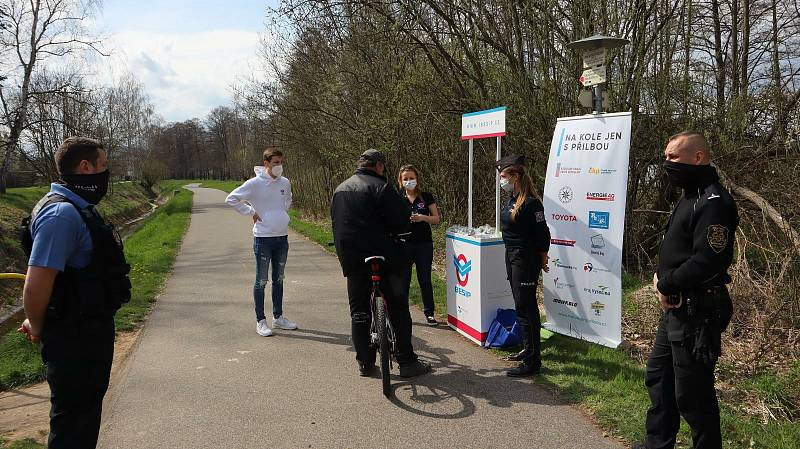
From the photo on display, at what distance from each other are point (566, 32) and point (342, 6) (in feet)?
16.1

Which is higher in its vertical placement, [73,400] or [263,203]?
[263,203]

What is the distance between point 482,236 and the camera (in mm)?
5691

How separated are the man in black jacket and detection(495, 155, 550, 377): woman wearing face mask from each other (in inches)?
36.5

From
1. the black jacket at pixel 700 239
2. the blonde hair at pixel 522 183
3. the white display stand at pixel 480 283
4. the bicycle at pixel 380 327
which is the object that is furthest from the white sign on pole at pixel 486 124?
the black jacket at pixel 700 239

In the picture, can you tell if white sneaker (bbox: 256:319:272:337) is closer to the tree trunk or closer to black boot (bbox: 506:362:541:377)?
black boot (bbox: 506:362:541:377)

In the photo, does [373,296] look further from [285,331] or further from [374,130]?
[374,130]

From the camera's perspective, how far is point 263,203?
617 centimetres

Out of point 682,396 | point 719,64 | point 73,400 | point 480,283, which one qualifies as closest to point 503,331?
point 480,283

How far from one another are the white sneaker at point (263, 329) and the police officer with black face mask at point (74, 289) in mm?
3290

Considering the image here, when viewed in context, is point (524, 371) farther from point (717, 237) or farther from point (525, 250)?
point (717, 237)

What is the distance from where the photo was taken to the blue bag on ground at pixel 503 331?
5.51m

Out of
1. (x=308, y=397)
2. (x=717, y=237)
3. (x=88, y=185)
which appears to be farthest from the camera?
(x=308, y=397)

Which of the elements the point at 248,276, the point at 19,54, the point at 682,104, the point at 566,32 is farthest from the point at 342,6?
the point at 19,54

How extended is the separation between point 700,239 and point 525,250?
6.59 feet
